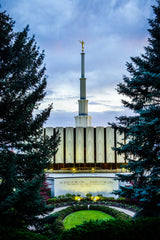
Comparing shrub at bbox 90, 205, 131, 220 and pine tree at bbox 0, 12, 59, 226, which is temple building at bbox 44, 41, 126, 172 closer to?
shrub at bbox 90, 205, 131, 220

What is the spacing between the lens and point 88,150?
1262 inches

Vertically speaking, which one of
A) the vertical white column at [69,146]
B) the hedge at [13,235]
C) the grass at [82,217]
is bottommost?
the grass at [82,217]

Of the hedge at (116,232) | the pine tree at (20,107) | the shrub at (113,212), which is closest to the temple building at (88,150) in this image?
the shrub at (113,212)

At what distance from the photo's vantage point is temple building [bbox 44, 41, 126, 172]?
31.8 metres

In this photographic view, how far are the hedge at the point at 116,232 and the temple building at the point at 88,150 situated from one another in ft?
83.3

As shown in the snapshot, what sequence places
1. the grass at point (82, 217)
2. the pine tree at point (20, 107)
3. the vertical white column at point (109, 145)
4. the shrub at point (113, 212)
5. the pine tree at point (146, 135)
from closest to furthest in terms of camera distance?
the pine tree at point (146, 135) → the pine tree at point (20, 107) → the grass at point (82, 217) → the shrub at point (113, 212) → the vertical white column at point (109, 145)

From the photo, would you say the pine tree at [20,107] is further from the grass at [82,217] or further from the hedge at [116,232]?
the grass at [82,217]

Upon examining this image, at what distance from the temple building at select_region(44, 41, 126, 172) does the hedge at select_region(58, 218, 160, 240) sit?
999 inches

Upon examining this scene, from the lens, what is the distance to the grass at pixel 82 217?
1571 cm

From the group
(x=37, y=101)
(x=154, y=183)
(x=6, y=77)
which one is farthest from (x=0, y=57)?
(x=154, y=183)

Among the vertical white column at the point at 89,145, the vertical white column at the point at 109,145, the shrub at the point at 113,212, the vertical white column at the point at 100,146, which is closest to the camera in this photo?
the shrub at the point at 113,212

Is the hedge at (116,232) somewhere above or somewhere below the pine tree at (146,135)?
below

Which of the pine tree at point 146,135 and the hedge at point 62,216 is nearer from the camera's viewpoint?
the pine tree at point 146,135

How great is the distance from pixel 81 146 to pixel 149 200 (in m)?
24.4
